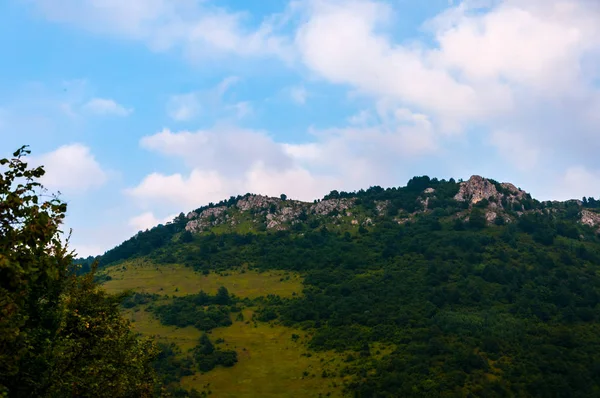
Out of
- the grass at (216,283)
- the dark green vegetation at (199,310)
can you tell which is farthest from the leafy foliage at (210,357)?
the grass at (216,283)

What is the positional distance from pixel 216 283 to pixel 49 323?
165 metres

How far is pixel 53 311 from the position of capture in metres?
25.9

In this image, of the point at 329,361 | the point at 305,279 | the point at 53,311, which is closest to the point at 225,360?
the point at 329,361

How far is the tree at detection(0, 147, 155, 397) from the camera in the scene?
A: 15.8 meters

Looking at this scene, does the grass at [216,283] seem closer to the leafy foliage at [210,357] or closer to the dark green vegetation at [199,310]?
the dark green vegetation at [199,310]

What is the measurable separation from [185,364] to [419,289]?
260ft

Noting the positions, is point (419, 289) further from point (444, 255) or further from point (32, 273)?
point (32, 273)

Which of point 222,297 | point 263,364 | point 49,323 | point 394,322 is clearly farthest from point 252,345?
point 49,323

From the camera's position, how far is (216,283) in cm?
18762

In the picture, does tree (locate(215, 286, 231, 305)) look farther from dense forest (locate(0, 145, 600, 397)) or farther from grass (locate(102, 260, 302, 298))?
grass (locate(102, 260, 302, 298))

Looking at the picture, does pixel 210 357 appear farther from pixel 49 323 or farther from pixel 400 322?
pixel 49 323

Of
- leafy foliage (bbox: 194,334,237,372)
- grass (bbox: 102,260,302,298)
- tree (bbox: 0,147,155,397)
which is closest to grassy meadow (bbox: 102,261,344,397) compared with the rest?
grass (bbox: 102,260,302,298)

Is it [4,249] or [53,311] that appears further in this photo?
[53,311]

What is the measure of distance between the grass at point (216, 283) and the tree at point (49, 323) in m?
132
